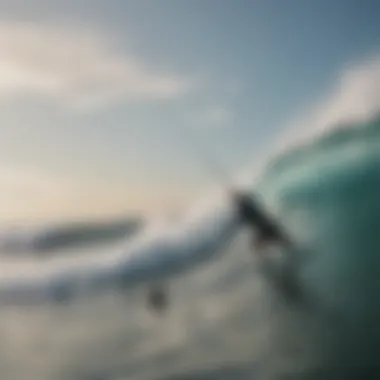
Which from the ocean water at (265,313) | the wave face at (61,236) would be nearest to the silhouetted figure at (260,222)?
the ocean water at (265,313)

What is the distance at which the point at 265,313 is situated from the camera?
1.53 m

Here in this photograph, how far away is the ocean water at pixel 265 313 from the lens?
4.85 ft

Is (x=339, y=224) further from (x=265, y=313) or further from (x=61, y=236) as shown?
(x=61, y=236)

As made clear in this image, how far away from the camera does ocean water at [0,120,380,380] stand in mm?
1478

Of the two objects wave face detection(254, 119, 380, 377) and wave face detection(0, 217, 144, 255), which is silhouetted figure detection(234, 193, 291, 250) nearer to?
wave face detection(254, 119, 380, 377)

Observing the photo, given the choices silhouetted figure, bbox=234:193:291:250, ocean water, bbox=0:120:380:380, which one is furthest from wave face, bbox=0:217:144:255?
silhouetted figure, bbox=234:193:291:250

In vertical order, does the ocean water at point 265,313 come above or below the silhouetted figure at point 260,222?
below

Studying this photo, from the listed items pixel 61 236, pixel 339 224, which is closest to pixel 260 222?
pixel 339 224

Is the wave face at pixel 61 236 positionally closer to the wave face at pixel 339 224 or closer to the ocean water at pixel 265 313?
the ocean water at pixel 265 313

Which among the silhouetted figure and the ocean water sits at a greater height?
the silhouetted figure

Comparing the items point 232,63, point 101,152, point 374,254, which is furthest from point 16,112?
point 374,254

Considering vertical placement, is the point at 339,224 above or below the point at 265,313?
above

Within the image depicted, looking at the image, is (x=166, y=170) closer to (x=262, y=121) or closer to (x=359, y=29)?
(x=262, y=121)

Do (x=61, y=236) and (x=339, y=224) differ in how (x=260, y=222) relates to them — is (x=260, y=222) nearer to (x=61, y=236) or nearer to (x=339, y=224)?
(x=339, y=224)
